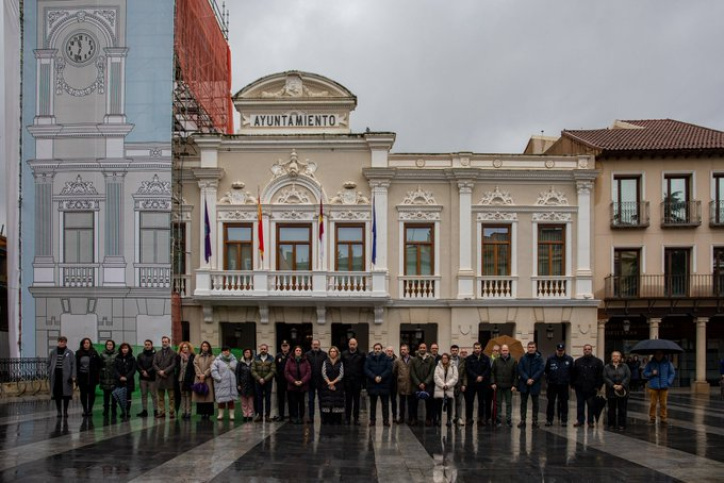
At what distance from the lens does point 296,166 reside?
27.3 meters

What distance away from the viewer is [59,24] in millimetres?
26781

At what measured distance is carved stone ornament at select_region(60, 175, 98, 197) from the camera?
26609 millimetres

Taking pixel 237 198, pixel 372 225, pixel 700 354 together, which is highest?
pixel 237 198

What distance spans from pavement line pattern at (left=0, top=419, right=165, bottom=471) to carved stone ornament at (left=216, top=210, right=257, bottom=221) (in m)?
12.8

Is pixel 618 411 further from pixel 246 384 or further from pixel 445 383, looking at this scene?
pixel 246 384

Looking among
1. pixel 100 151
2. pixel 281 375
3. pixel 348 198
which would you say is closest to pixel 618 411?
pixel 281 375

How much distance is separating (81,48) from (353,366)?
17.0 meters

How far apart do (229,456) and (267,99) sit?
708 inches

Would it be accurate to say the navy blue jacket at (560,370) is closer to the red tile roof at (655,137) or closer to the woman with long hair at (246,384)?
the woman with long hair at (246,384)

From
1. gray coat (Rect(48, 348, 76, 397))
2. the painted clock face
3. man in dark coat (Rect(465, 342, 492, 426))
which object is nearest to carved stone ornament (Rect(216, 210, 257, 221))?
the painted clock face

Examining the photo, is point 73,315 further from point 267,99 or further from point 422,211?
point 422,211

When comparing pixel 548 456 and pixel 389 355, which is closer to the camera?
pixel 548 456

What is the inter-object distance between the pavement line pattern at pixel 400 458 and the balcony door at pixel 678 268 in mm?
17504

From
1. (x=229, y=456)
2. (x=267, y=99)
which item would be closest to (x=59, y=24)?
(x=267, y=99)
